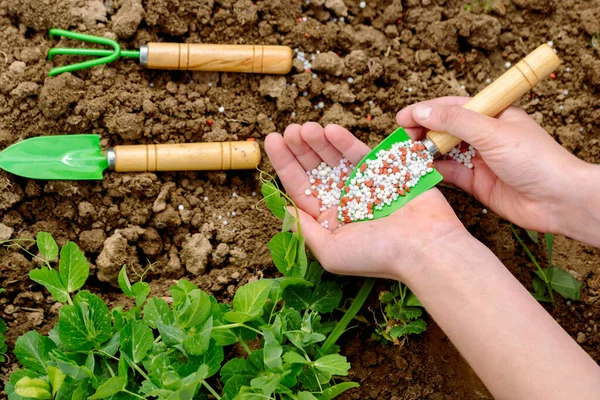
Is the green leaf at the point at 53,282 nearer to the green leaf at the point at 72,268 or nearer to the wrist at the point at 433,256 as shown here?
the green leaf at the point at 72,268

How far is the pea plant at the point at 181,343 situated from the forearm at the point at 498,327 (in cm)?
27

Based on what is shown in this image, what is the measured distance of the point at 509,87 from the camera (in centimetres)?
159

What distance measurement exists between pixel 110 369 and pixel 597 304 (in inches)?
48.6

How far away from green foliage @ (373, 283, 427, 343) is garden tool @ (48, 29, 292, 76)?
2.15ft

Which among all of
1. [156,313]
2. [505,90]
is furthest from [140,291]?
[505,90]

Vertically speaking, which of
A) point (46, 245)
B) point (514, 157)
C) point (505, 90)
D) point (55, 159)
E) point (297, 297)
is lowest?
point (297, 297)

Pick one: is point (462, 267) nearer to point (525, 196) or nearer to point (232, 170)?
point (525, 196)

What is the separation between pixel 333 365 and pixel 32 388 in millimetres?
614

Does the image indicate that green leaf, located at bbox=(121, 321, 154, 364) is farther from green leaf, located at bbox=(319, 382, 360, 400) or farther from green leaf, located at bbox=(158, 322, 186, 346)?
green leaf, located at bbox=(319, 382, 360, 400)

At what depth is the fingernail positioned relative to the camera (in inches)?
62.0

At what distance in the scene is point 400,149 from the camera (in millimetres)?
1647

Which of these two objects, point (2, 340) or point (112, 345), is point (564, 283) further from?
point (2, 340)

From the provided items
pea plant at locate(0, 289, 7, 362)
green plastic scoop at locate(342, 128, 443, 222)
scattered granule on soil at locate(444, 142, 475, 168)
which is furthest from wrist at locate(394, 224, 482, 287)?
pea plant at locate(0, 289, 7, 362)

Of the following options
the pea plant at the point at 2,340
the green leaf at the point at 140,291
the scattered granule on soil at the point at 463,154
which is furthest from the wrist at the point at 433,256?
the pea plant at the point at 2,340
